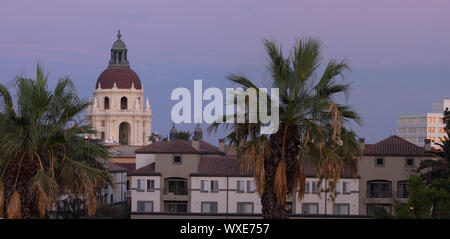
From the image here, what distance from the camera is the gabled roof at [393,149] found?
3421 inches

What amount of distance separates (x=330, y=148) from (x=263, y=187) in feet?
6.90

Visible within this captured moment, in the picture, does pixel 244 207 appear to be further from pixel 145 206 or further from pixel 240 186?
pixel 145 206

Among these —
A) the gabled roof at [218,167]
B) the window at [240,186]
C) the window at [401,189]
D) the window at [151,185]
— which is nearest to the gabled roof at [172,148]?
the gabled roof at [218,167]

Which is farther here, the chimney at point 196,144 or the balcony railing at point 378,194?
the chimney at point 196,144

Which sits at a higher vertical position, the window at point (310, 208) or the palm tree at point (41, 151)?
the palm tree at point (41, 151)

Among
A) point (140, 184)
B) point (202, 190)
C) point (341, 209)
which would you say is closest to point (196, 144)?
point (202, 190)

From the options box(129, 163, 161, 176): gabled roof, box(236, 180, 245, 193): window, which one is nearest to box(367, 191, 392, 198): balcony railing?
box(236, 180, 245, 193): window

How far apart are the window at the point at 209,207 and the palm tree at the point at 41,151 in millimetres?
62631

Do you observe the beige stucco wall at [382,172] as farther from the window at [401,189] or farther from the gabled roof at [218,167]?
the gabled roof at [218,167]

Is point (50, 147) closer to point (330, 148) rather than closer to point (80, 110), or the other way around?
point (80, 110)

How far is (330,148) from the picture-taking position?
24.5 m
